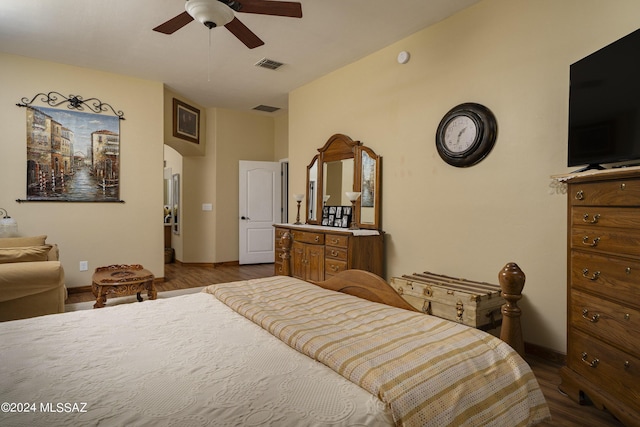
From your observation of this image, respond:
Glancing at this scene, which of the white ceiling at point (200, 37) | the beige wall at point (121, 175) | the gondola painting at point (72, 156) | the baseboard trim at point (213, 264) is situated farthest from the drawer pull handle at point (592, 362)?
the baseboard trim at point (213, 264)

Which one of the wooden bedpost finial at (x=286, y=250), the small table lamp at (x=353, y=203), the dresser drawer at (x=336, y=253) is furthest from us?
the small table lamp at (x=353, y=203)

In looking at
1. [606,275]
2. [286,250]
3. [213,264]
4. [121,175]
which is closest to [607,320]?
[606,275]

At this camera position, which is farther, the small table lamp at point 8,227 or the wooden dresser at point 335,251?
the small table lamp at point 8,227

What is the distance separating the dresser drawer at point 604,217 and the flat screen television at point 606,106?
0.34m

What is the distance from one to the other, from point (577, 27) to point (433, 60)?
3.98 feet

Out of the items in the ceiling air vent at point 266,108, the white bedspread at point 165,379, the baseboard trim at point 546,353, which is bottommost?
the baseboard trim at point 546,353

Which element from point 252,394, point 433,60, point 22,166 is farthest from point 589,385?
point 22,166

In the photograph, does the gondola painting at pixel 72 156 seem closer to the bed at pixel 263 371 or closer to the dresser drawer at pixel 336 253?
the dresser drawer at pixel 336 253

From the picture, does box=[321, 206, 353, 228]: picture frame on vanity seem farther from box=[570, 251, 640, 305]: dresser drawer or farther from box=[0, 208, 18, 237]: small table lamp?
box=[0, 208, 18, 237]: small table lamp

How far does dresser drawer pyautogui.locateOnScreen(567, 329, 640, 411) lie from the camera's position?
5.55 feet

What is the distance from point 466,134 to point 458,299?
1412 mm

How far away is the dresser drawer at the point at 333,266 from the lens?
3775mm

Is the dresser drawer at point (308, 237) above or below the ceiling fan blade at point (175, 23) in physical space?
below

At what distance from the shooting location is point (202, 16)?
2350 millimetres
